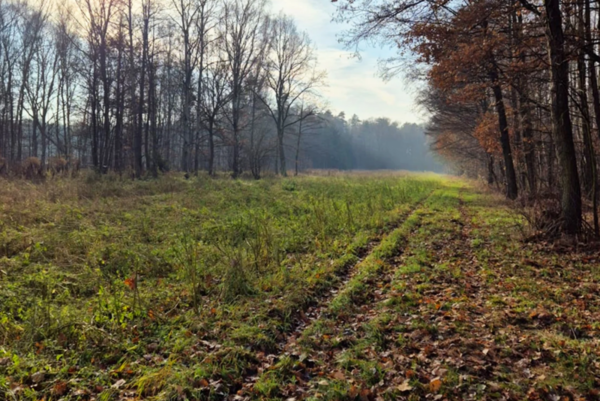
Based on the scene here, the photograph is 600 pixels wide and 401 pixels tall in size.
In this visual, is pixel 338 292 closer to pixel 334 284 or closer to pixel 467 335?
pixel 334 284

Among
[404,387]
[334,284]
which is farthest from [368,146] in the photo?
[404,387]

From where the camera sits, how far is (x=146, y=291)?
5602 mm

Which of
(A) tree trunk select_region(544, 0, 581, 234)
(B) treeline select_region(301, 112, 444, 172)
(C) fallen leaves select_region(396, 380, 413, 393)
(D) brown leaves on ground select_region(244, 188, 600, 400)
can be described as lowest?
(C) fallen leaves select_region(396, 380, 413, 393)

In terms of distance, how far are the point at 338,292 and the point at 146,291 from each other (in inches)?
119

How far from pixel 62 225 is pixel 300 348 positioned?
7.07 meters

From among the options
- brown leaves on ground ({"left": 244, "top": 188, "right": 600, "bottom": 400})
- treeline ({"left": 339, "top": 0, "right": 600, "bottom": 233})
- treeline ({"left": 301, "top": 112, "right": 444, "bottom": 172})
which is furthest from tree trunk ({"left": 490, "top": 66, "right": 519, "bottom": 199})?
treeline ({"left": 301, "top": 112, "right": 444, "bottom": 172})

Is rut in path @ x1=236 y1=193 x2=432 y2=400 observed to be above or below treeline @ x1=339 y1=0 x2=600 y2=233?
below

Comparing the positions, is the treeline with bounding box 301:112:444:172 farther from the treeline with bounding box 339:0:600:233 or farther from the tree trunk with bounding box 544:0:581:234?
the tree trunk with bounding box 544:0:581:234

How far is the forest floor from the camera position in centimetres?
351

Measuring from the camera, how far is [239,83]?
30.3 m

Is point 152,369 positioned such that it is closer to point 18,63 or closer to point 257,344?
point 257,344

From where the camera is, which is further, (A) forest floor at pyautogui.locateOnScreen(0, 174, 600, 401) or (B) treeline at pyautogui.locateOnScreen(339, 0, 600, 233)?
(B) treeline at pyautogui.locateOnScreen(339, 0, 600, 233)

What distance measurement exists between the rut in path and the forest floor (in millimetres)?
37

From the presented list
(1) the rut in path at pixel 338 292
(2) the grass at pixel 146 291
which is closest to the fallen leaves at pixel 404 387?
(1) the rut in path at pixel 338 292
